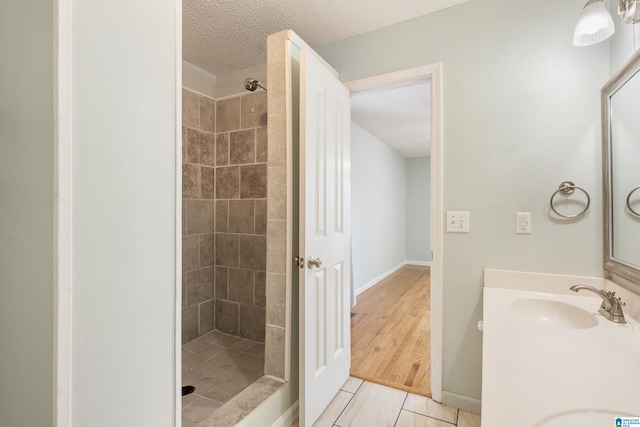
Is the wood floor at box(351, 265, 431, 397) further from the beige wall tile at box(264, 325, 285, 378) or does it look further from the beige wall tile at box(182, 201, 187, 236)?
the beige wall tile at box(182, 201, 187, 236)

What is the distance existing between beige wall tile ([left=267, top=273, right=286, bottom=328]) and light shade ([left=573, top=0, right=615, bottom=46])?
176 cm

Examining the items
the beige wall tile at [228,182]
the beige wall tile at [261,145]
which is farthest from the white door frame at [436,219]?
the beige wall tile at [228,182]

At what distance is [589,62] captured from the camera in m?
1.43

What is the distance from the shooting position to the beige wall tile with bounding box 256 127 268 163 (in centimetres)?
242

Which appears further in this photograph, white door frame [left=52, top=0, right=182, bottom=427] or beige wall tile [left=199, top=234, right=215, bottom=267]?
beige wall tile [left=199, top=234, right=215, bottom=267]

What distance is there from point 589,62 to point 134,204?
2.10 meters

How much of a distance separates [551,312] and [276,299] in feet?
4.42

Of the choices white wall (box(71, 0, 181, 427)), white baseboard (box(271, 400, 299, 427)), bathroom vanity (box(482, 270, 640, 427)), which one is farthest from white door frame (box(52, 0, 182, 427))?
white baseboard (box(271, 400, 299, 427))

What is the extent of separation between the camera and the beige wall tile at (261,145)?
242cm

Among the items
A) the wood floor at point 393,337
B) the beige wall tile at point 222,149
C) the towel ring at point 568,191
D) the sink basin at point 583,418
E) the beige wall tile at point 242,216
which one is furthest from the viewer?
the beige wall tile at point 222,149

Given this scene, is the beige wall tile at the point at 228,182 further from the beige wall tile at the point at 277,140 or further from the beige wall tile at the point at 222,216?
the beige wall tile at the point at 277,140

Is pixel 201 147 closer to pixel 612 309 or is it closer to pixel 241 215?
pixel 241 215

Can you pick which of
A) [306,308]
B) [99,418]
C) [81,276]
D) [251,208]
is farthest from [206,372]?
[81,276]

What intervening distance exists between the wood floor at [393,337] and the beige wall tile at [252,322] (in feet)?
2.64
